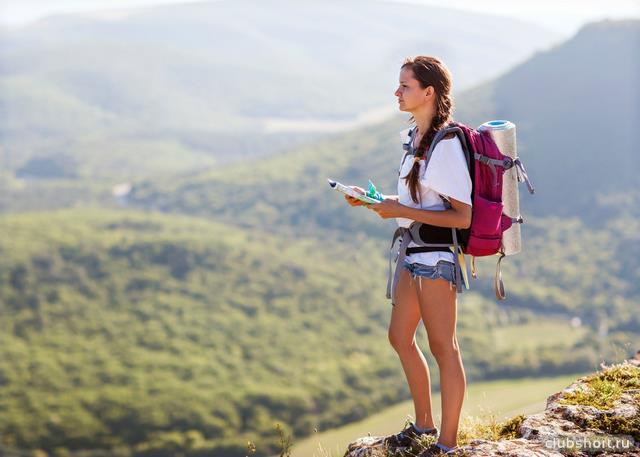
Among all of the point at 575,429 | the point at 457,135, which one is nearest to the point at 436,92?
the point at 457,135

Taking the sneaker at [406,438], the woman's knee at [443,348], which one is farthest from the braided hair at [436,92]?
the sneaker at [406,438]

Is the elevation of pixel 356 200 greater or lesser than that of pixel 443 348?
greater

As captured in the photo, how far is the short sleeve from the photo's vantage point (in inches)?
196

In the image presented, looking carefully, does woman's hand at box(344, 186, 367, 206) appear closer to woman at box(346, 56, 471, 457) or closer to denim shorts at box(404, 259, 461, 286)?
woman at box(346, 56, 471, 457)

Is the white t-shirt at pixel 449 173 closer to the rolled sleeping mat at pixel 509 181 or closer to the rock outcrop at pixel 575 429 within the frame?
the rolled sleeping mat at pixel 509 181

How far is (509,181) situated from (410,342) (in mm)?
1279

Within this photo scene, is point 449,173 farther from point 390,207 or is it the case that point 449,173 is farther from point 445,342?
point 445,342

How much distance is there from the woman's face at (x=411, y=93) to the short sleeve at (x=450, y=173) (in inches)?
13.9

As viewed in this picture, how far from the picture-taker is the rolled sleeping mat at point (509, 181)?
5.15 m

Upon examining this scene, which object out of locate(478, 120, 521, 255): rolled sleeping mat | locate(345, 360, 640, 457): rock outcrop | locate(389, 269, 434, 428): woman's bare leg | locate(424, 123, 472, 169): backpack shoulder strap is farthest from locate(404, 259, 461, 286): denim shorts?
locate(345, 360, 640, 457): rock outcrop

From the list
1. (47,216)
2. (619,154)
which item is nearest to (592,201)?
(619,154)

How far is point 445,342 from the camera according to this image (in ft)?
17.2

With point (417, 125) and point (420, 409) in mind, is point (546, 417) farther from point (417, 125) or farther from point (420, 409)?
point (417, 125)

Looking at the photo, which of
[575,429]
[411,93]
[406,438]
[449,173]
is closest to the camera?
[449,173]
